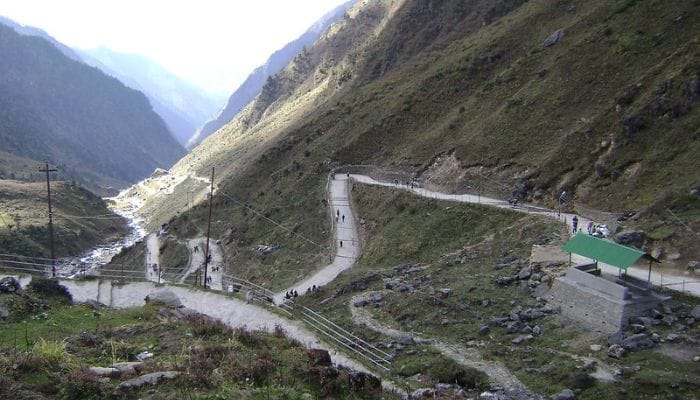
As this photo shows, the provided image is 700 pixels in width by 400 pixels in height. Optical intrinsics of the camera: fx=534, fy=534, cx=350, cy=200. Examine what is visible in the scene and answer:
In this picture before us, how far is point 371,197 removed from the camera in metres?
48.6

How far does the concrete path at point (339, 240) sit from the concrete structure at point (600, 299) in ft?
52.6

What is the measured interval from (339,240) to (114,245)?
66328 mm

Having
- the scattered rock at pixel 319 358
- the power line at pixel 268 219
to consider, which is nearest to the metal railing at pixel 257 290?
the power line at pixel 268 219

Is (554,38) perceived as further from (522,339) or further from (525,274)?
(522,339)

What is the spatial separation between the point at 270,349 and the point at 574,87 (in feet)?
124

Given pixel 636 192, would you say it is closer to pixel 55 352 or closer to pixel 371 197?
pixel 371 197

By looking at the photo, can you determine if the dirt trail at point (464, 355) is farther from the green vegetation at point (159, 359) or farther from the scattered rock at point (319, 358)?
the scattered rock at point (319, 358)

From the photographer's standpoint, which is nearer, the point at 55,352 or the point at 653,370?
the point at 55,352

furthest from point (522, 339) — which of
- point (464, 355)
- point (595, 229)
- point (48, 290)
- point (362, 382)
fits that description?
point (48, 290)

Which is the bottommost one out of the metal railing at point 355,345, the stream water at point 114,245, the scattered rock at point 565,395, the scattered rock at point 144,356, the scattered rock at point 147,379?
the stream water at point 114,245

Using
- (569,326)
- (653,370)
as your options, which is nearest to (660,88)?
(569,326)

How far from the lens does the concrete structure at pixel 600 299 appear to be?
62.4 ft

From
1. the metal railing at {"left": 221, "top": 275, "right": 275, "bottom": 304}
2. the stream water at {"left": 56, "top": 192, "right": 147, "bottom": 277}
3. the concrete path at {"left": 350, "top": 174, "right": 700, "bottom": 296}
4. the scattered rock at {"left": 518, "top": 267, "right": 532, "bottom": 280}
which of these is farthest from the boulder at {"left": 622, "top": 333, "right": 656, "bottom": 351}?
the stream water at {"left": 56, "top": 192, "right": 147, "bottom": 277}

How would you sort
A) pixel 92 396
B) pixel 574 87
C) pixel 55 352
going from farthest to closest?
pixel 574 87 < pixel 55 352 < pixel 92 396
